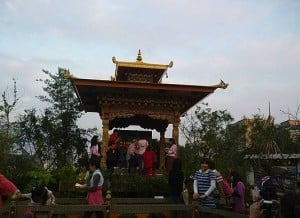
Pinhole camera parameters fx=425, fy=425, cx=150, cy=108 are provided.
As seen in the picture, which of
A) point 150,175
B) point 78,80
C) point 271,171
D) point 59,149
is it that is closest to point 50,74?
point 59,149

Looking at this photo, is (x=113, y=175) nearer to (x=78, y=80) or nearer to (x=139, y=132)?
(x=78, y=80)

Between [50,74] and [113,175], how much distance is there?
59.9 feet

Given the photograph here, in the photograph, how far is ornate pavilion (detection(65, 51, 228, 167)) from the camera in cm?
1750

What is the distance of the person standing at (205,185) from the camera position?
7963mm

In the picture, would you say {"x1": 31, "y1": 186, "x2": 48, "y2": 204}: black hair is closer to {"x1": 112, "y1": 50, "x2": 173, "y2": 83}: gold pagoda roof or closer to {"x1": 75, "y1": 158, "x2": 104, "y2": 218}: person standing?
{"x1": 75, "y1": 158, "x2": 104, "y2": 218}: person standing

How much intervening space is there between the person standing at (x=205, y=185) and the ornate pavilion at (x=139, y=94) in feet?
30.7

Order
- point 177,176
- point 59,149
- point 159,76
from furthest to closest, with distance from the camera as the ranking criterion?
point 59,149 → point 159,76 → point 177,176

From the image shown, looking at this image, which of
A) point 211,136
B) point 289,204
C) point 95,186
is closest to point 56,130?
point 211,136

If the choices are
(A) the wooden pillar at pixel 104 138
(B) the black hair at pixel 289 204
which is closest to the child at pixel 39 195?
(B) the black hair at pixel 289 204

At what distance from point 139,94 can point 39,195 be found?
12.4 meters

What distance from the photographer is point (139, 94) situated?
18.6 metres

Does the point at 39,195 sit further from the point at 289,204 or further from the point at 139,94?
the point at 139,94

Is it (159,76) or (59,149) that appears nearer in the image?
(159,76)

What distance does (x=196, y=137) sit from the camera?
102 ft
